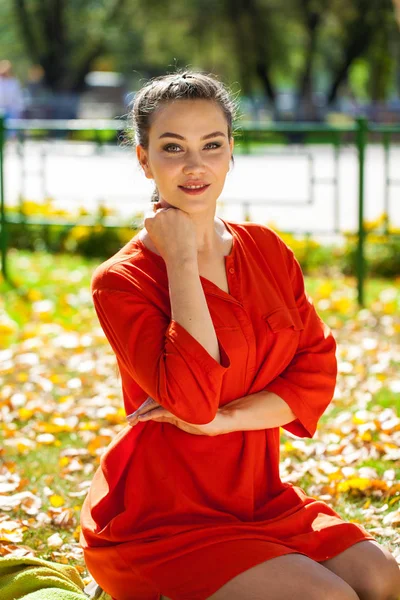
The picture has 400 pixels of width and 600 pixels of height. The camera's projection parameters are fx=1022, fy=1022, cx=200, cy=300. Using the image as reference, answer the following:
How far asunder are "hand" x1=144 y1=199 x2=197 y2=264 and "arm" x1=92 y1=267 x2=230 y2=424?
0.06 metres

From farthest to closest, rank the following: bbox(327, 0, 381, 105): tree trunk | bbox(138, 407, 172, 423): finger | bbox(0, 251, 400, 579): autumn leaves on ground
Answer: bbox(327, 0, 381, 105): tree trunk, bbox(0, 251, 400, 579): autumn leaves on ground, bbox(138, 407, 172, 423): finger

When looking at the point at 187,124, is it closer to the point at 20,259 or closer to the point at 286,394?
the point at 286,394

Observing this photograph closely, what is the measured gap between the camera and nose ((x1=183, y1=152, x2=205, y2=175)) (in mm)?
2756

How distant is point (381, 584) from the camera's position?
2750mm

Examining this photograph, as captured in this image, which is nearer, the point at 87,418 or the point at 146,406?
the point at 146,406

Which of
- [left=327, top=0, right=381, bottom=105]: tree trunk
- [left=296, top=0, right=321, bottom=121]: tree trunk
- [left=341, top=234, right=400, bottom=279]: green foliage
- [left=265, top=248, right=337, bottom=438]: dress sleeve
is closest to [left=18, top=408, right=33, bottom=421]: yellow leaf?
[left=265, top=248, right=337, bottom=438]: dress sleeve

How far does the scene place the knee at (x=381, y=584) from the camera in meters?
2.74

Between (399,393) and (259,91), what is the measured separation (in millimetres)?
43805

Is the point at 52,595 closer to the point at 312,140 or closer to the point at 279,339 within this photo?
the point at 279,339

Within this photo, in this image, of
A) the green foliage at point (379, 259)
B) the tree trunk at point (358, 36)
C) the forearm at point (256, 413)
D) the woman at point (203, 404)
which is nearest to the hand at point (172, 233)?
the woman at point (203, 404)

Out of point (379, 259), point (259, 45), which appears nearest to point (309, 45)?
point (259, 45)

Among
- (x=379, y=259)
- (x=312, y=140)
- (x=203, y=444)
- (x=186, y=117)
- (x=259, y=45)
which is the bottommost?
(x=379, y=259)

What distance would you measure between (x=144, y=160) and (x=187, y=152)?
0.17 metres

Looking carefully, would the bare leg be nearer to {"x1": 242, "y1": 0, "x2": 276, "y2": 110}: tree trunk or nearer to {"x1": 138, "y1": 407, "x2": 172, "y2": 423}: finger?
{"x1": 138, "y1": 407, "x2": 172, "y2": 423}: finger
